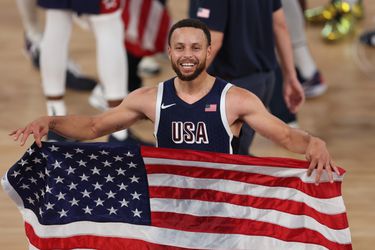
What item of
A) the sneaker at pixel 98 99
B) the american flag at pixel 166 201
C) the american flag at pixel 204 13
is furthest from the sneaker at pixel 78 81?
the american flag at pixel 166 201

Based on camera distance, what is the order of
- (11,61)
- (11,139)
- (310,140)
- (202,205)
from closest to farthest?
(310,140), (202,205), (11,139), (11,61)

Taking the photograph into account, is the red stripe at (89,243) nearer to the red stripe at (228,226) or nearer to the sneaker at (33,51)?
the red stripe at (228,226)

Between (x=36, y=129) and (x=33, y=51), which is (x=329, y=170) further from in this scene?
(x=33, y=51)

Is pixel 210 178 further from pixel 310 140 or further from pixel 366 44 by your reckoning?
pixel 366 44

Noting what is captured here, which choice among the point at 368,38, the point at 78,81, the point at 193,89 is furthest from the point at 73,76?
the point at 193,89

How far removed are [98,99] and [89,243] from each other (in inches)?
113

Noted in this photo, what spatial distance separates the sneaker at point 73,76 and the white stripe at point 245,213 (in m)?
3.32

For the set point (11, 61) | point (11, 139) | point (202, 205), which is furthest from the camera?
point (11, 61)

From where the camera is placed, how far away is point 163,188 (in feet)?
14.8

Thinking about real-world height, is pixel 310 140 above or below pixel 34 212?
above

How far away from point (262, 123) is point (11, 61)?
14.3ft

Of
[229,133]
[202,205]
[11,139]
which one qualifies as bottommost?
[11,139]

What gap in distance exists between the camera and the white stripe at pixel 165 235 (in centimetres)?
447

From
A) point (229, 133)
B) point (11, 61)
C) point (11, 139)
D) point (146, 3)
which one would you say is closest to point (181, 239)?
point (229, 133)
